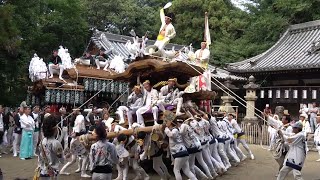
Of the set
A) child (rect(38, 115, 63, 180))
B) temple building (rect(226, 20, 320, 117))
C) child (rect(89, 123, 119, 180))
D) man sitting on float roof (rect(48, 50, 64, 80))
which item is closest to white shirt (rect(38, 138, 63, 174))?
child (rect(38, 115, 63, 180))

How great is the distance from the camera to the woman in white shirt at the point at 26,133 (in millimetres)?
14688

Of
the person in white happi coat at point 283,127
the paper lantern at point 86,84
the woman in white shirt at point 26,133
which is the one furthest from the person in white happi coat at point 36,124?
the person in white happi coat at point 283,127

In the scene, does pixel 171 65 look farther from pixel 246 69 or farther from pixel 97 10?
pixel 97 10

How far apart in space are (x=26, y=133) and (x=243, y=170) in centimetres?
803

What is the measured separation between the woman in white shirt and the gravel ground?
360 mm

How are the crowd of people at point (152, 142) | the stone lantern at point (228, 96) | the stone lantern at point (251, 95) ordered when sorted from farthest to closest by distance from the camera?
the stone lantern at point (228, 96) < the stone lantern at point (251, 95) < the crowd of people at point (152, 142)

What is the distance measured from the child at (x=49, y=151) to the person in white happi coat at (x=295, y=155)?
553cm

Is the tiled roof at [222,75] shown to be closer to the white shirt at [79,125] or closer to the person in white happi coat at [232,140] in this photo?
the person in white happi coat at [232,140]

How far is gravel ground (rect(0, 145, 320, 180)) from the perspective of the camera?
11.6m

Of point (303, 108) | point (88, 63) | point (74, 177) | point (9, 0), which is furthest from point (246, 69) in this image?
point (74, 177)

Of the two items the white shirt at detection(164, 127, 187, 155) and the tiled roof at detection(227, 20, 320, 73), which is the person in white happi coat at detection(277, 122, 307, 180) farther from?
the tiled roof at detection(227, 20, 320, 73)

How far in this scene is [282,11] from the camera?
3114 cm

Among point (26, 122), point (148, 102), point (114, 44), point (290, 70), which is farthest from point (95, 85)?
point (114, 44)

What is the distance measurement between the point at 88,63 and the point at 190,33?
1765 centimetres
